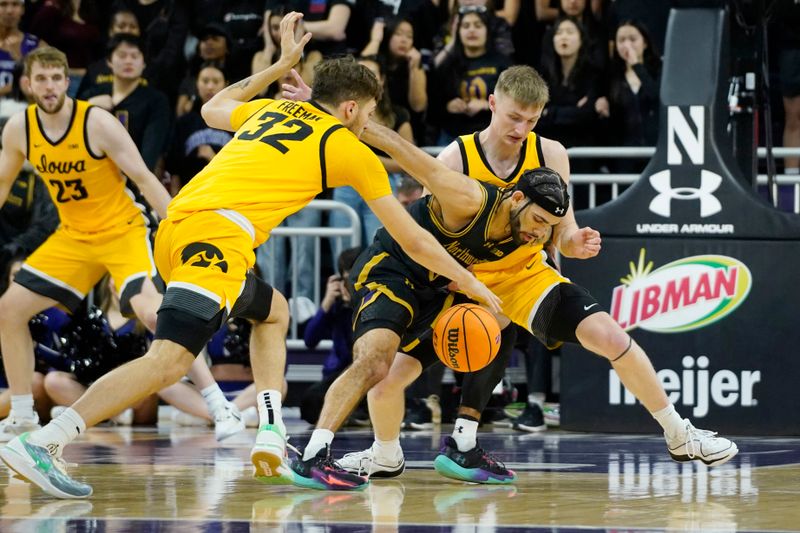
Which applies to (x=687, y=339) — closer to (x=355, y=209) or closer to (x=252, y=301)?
(x=355, y=209)

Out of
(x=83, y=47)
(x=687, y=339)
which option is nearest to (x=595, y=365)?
(x=687, y=339)

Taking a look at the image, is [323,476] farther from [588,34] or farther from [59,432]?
[588,34]

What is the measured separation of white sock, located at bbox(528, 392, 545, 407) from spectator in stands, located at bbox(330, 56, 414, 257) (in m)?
2.04

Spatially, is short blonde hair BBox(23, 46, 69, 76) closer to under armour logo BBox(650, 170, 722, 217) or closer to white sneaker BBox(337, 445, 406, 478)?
white sneaker BBox(337, 445, 406, 478)

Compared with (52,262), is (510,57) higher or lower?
higher

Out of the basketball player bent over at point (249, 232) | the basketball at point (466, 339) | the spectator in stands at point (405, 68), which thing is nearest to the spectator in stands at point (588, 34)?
the spectator in stands at point (405, 68)

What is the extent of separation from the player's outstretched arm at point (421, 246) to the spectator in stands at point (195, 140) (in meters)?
6.78

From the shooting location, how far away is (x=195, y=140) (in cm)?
1334

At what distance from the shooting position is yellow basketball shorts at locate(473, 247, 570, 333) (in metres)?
7.53

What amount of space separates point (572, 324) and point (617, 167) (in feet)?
17.9

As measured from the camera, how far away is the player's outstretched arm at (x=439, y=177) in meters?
7.04

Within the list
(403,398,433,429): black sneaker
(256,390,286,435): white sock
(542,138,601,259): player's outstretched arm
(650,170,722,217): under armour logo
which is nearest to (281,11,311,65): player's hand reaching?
(542,138,601,259): player's outstretched arm

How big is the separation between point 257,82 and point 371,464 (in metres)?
2.04

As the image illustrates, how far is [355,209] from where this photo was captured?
41.7 feet
